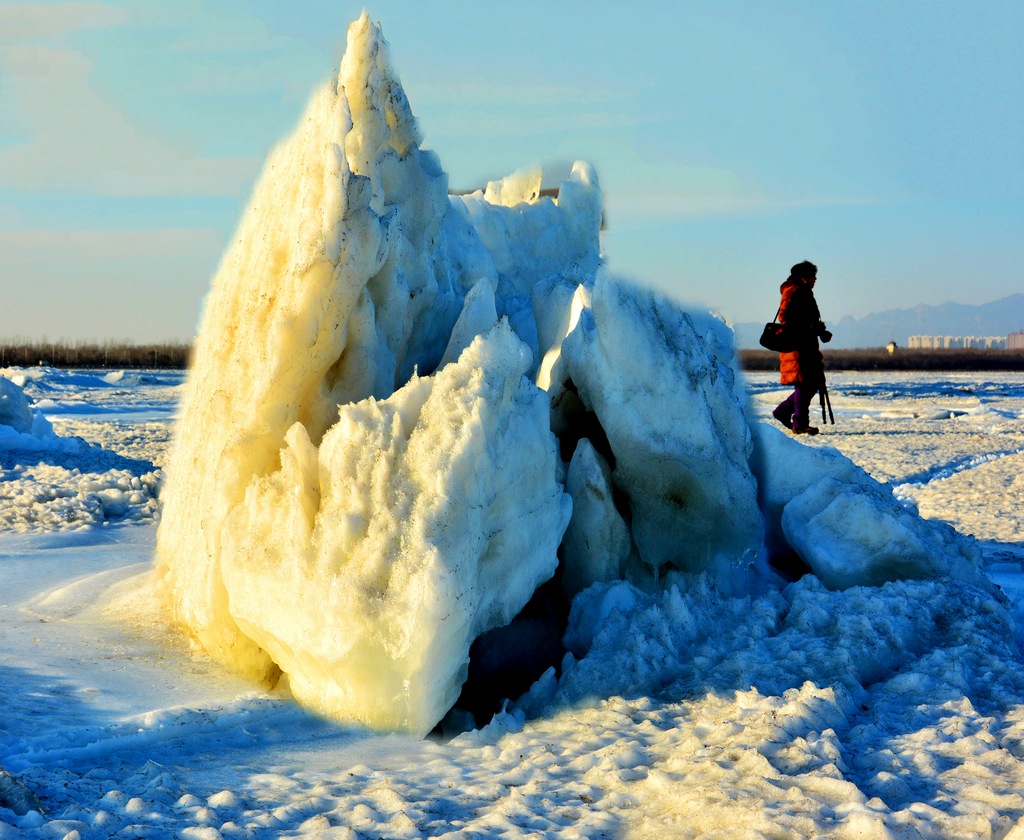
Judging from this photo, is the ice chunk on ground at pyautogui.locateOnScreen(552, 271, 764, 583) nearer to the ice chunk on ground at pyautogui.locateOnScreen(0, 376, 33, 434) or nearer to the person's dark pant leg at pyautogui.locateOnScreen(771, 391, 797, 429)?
the person's dark pant leg at pyautogui.locateOnScreen(771, 391, 797, 429)

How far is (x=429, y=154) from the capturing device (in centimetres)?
466

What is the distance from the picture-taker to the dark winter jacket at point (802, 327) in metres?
7.55

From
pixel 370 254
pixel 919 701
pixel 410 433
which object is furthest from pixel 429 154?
pixel 919 701

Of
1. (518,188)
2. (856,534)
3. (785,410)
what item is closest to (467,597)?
(856,534)

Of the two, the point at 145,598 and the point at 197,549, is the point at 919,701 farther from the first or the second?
the point at 145,598

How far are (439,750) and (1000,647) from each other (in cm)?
219

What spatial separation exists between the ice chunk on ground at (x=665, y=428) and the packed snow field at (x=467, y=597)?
1cm

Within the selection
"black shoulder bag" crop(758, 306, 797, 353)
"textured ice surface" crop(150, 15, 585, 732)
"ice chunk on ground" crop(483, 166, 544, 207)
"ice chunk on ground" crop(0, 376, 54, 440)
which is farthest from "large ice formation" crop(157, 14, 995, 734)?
"ice chunk on ground" crop(0, 376, 54, 440)

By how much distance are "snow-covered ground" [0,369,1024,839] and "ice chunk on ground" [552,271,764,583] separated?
453 mm

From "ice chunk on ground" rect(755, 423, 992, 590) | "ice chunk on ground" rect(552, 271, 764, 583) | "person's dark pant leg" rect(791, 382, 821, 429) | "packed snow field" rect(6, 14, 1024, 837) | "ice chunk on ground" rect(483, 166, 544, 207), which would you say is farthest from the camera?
"person's dark pant leg" rect(791, 382, 821, 429)

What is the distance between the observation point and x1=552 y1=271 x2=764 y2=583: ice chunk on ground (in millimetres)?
4129

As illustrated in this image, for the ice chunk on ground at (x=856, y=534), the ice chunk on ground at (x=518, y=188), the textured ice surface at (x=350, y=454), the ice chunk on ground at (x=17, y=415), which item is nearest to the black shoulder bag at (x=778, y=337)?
the ice chunk on ground at (x=518, y=188)

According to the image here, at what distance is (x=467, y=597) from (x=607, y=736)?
61 centimetres

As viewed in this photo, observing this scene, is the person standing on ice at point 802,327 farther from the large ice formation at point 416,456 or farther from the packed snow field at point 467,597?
the large ice formation at point 416,456
